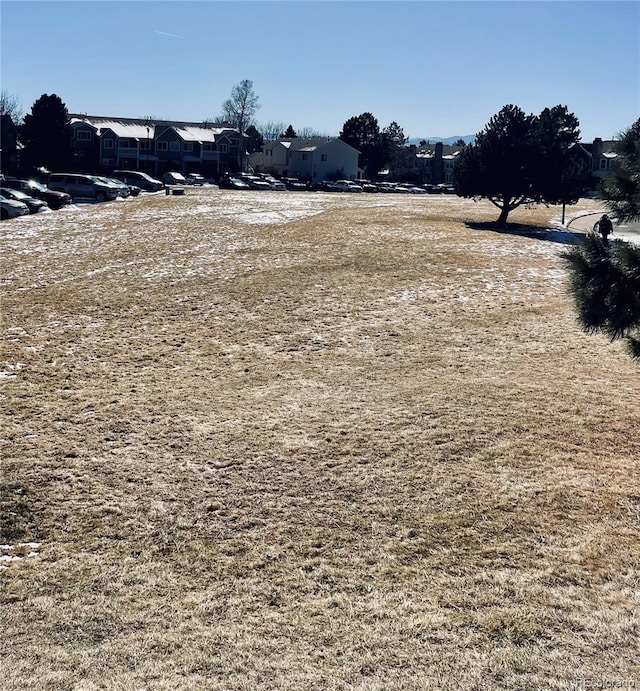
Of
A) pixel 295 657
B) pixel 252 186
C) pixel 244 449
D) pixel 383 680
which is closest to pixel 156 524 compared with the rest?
pixel 244 449

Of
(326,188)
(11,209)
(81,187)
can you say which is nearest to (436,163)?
(326,188)

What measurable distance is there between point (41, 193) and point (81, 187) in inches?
221

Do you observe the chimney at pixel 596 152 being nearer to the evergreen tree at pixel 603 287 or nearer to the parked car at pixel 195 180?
the parked car at pixel 195 180

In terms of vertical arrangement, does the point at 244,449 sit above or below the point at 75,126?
below

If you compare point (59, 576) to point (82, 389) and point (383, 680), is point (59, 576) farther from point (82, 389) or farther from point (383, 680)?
point (82, 389)

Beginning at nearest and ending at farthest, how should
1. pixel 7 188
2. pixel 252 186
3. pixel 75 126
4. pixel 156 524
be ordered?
1. pixel 156 524
2. pixel 7 188
3. pixel 252 186
4. pixel 75 126

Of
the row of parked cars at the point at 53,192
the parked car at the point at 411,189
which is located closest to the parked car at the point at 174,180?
the row of parked cars at the point at 53,192

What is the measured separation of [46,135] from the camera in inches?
2621

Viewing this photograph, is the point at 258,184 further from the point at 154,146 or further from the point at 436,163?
the point at 436,163

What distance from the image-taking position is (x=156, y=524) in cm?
735

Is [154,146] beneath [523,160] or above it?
above

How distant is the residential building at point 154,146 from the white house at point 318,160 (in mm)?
6645

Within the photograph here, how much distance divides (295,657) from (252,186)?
218ft

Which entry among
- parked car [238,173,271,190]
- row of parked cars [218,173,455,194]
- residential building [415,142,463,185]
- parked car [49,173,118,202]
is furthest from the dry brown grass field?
residential building [415,142,463,185]
